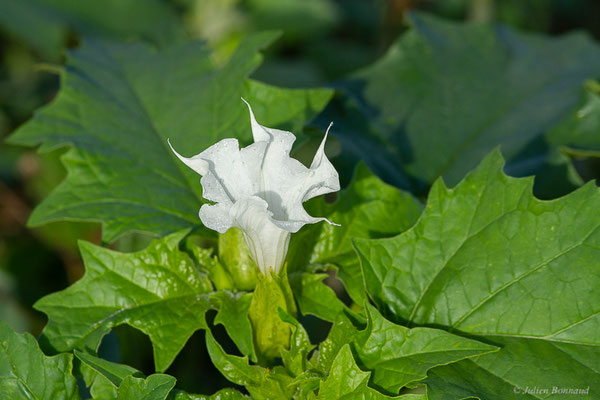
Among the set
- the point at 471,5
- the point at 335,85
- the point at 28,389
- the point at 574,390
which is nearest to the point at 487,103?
the point at 335,85

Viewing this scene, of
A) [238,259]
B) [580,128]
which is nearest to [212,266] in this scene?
[238,259]

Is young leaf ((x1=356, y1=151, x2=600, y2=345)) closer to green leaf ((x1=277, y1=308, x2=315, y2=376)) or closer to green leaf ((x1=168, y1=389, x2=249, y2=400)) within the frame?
green leaf ((x1=277, y1=308, x2=315, y2=376))

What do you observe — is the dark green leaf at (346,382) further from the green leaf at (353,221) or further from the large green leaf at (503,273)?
the green leaf at (353,221)

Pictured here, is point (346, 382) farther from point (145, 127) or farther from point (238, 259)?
point (145, 127)

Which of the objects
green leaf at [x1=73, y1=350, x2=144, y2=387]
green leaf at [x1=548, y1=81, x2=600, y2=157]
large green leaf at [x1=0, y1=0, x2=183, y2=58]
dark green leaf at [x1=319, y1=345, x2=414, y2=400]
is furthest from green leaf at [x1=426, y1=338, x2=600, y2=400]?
large green leaf at [x1=0, y1=0, x2=183, y2=58]

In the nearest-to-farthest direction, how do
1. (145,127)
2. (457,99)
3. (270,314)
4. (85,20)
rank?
(270,314)
(145,127)
(457,99)
(85,20)

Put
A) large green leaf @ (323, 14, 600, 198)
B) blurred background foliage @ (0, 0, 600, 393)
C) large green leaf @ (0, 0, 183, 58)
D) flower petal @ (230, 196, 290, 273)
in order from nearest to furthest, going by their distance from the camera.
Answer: flower petal @ (230, 196, 290, 273) < large green leaf @ (323, 14, 600, 198) < blurred background foliage @ (0, 0, 600, 393) < large green leaf @ (0, 0, 183, 58)

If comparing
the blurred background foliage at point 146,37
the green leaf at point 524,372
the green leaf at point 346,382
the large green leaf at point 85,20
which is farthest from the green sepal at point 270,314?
the large green leaf at point 85,20
